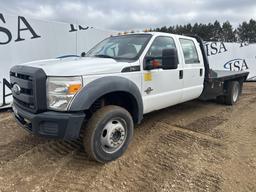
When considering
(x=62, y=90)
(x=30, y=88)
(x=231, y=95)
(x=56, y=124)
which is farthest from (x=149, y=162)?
(x=231, y=95)

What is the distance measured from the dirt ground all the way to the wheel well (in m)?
0.60

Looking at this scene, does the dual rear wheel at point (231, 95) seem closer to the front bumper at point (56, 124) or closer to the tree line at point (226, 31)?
the front bumper at point (56, 124)

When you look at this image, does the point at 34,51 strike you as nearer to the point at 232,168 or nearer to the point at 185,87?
the point at 185,87

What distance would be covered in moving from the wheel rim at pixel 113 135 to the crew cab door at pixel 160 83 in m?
0.69

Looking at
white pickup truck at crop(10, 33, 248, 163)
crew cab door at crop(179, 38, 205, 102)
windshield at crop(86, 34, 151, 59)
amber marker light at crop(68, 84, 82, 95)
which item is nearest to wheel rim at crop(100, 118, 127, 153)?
white pickup truck at crop(10, 33, 248, 163)

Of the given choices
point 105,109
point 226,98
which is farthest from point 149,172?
point 226,98

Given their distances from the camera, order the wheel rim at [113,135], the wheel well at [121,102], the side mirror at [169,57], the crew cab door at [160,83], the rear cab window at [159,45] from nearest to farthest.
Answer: the wheel rim at [113,135]
the wheel well at [121,102]
the side mirror at [169,57]
the crew cab door at [160,83]
the rear cab window at [159,45]

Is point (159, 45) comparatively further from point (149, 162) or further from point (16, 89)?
point (16, 89)

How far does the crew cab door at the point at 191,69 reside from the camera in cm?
513

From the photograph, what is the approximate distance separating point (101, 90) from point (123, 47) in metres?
1.42

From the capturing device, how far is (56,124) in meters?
3.05

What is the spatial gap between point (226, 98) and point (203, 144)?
3441 millimetres

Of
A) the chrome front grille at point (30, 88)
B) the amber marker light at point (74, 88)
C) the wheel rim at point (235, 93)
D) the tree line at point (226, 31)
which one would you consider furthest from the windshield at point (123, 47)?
the tree line at point (226, 31)

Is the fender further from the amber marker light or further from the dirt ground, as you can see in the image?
the dirt ground
